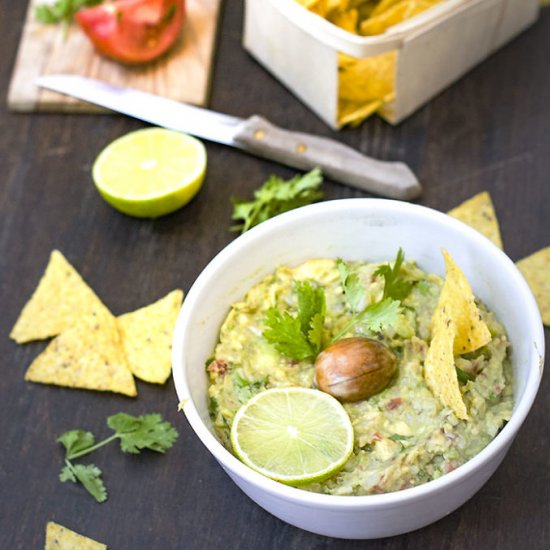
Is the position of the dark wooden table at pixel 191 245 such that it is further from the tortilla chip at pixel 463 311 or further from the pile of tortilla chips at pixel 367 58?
the tortilla chip at pixel 463 311

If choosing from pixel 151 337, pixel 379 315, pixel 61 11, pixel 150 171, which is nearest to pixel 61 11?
pixel 61 11

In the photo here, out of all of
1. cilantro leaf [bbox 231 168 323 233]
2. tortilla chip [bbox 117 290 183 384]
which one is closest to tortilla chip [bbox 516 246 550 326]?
cilantro leaf [bbox 231 168 323 233]

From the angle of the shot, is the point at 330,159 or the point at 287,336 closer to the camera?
the point at 287,336

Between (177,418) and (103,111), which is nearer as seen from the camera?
(177,418)

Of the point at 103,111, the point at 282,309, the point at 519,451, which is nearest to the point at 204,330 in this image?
the point at 282,309

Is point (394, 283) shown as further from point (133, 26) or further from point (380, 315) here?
point (133, 26)

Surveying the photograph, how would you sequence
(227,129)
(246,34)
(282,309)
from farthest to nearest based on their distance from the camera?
(246,34)
(227,129)
(282,309)

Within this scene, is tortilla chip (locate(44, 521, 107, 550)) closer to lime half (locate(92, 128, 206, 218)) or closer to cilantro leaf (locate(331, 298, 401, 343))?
cilantro leaf (locate(331, 298, 401, 343))

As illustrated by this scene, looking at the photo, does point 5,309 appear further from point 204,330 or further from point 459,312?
point 459,312
